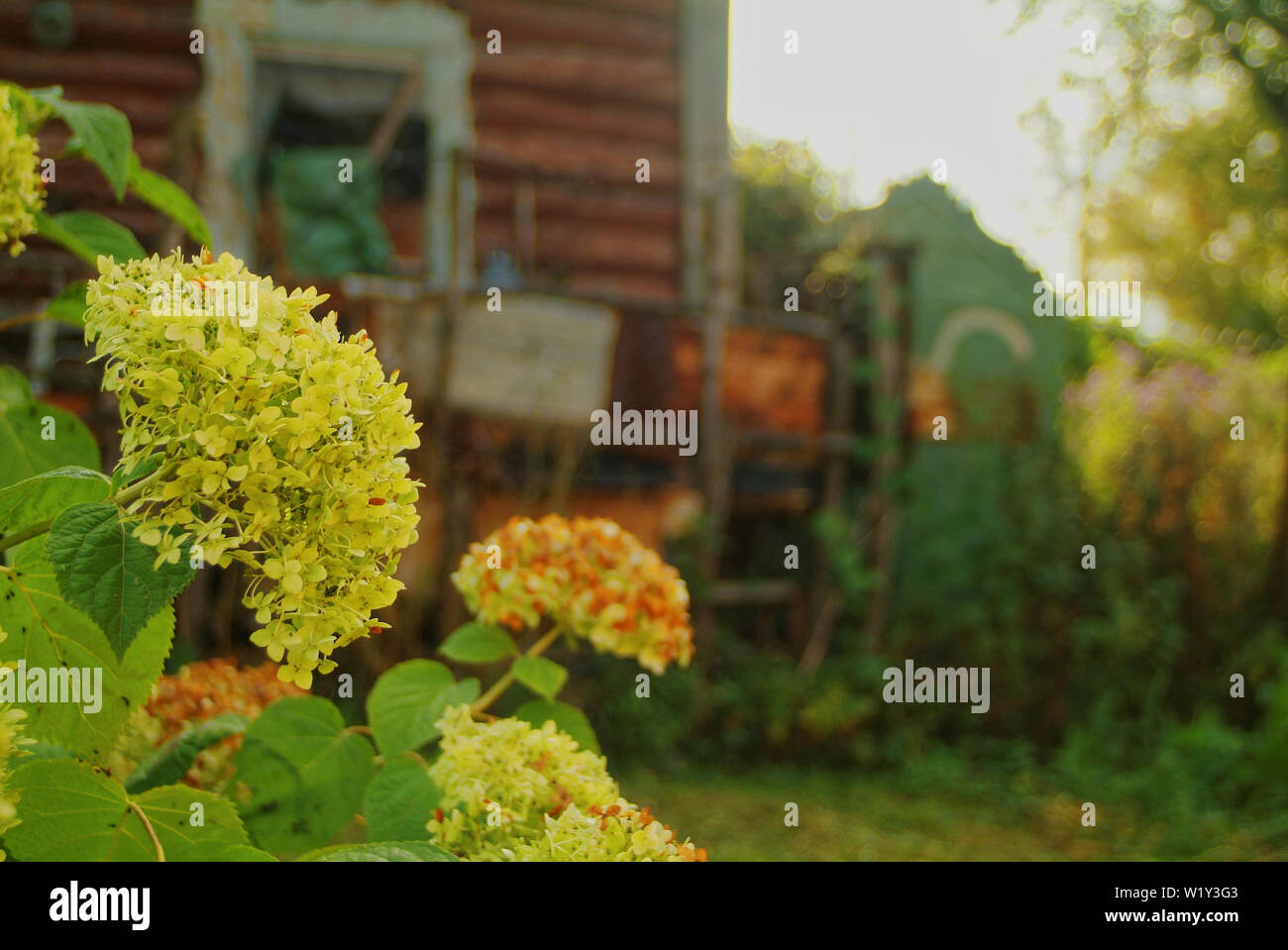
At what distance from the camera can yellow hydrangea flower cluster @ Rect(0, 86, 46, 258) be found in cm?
119

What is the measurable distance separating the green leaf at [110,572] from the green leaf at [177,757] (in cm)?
39

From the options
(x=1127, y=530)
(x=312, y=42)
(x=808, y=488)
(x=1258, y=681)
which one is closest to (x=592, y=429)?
(x=808, y=488)

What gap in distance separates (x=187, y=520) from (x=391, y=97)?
20.9ft

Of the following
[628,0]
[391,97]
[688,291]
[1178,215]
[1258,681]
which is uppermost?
[1178,215]

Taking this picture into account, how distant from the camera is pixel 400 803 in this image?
1.18 m

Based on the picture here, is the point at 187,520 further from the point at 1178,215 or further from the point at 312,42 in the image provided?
the point at 1178,215

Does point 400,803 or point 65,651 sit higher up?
point 65,651

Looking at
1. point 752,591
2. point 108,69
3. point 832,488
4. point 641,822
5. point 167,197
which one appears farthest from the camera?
point 832,488

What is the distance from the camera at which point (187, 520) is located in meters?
0.84

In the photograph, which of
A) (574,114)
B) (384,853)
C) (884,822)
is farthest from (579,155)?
(384,853)

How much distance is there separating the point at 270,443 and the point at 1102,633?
278 inches

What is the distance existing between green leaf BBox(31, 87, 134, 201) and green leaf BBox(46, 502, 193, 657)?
1.87ft

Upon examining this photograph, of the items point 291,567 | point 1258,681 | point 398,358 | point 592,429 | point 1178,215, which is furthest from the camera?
point 1178,215

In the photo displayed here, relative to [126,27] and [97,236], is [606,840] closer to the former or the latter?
[97,236]
